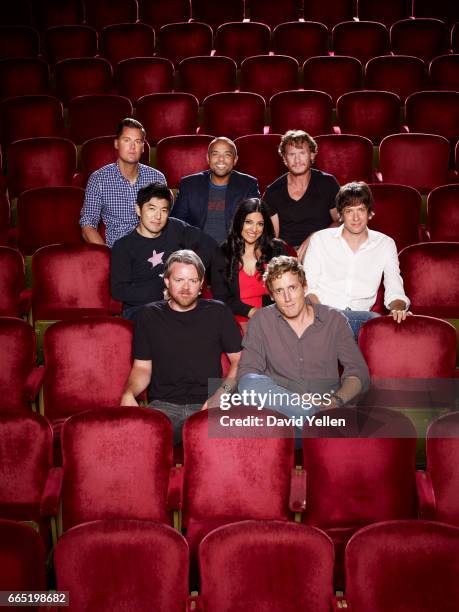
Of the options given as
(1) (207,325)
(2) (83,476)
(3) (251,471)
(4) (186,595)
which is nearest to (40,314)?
(1) (207,325)

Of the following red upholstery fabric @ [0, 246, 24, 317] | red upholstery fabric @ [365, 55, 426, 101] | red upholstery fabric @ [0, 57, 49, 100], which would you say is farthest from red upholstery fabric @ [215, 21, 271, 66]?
red upholstery fabric @ [0, 246, 24, 317]

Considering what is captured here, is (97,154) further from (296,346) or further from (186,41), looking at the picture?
(296,346)

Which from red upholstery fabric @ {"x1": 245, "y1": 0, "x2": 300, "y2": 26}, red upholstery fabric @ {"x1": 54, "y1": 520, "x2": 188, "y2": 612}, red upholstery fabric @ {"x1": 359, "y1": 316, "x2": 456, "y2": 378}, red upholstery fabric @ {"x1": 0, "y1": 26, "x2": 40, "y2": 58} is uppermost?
red upholstery fabric @ {"x1": 245, "y1": 0, "x2": 300, "y2": 26}

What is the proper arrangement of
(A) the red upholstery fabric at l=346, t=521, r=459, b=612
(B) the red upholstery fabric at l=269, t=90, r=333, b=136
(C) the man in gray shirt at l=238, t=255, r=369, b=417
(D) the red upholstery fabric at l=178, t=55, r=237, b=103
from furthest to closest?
(D) the red upholstery fabric at l=178, t=55, r=237, b=103, (B) the red upholstery fabric at l=269, t=90, r=333, b=136, (C) the man in gray shirt at l=238, t=255, r=369, b=417, (A) the red upholstery fabric at l=346, t=521, r=459, b=612

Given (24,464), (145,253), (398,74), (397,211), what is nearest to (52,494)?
(24,464)

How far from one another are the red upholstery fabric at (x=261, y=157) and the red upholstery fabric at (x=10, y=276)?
1.00 metres

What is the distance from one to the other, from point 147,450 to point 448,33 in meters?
2.97

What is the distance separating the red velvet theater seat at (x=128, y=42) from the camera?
3.81 meters

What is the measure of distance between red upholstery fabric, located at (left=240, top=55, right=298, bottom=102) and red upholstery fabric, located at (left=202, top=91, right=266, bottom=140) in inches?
11.4

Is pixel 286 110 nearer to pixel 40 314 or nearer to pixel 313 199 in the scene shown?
pixel 313 199

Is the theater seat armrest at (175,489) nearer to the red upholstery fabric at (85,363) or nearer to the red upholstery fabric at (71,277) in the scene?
the red upholstery fabric at (85,363)

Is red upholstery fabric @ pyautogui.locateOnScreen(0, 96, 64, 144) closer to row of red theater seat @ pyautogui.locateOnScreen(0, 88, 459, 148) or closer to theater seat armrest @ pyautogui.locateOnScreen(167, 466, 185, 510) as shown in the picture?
row of red theater seat @ pyautogui.locateOnScreen(0, 88, 459, 148)

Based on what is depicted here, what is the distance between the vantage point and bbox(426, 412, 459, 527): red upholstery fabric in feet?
5.14

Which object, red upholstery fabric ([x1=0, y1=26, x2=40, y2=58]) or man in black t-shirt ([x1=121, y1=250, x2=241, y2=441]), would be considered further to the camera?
red upholstery fabric ([x1=0, y1=26, x2=40, y2=58])
